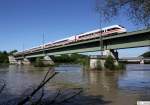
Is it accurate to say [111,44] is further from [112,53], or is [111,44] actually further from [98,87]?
[98,87]

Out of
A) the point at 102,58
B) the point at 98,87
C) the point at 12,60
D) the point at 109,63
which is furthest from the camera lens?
the point at 12,60

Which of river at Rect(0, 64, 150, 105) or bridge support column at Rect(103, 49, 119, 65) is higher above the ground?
bridge support column at Rect(103, 49, 119, 65)

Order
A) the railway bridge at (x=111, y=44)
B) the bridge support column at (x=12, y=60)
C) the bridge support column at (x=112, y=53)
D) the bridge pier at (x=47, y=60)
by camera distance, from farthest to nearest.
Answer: the bridge support column at (x=12, y=60) < the bridge pier at (x=47, y=60) < the bridge support column at (x=112, y=53) < the railway bridge at (x=111, y=44)

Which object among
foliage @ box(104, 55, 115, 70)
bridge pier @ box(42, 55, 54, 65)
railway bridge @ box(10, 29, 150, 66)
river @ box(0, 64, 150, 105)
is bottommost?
river @ box(0, 64, 150, 105)

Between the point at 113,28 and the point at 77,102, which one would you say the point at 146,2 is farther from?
the point at 113,28

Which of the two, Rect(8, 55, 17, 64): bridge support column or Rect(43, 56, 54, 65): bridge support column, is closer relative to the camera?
Rect(43, 56, 54, 65): bridge support column

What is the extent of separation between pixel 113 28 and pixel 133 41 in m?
11.0

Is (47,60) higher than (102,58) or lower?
higher

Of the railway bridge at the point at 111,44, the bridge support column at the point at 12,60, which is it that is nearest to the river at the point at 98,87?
the railway bridge at the point at 111,44

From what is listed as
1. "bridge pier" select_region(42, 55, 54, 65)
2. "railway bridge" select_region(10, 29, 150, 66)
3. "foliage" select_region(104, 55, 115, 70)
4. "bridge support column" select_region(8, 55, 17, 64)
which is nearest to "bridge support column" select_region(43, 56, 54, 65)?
"bridge pier" select_region(42, 55, 54, 65)

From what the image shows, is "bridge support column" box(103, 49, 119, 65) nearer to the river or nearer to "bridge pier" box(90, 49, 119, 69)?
"bridge pier" box(90, 49, 119, 69)

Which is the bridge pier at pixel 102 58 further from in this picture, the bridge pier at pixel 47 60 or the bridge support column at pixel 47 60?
the bridge support column at pixel 47 60

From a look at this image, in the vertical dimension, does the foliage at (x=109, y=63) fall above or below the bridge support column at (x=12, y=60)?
below

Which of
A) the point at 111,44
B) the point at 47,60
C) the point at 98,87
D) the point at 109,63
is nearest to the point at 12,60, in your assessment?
the point at 47,60
